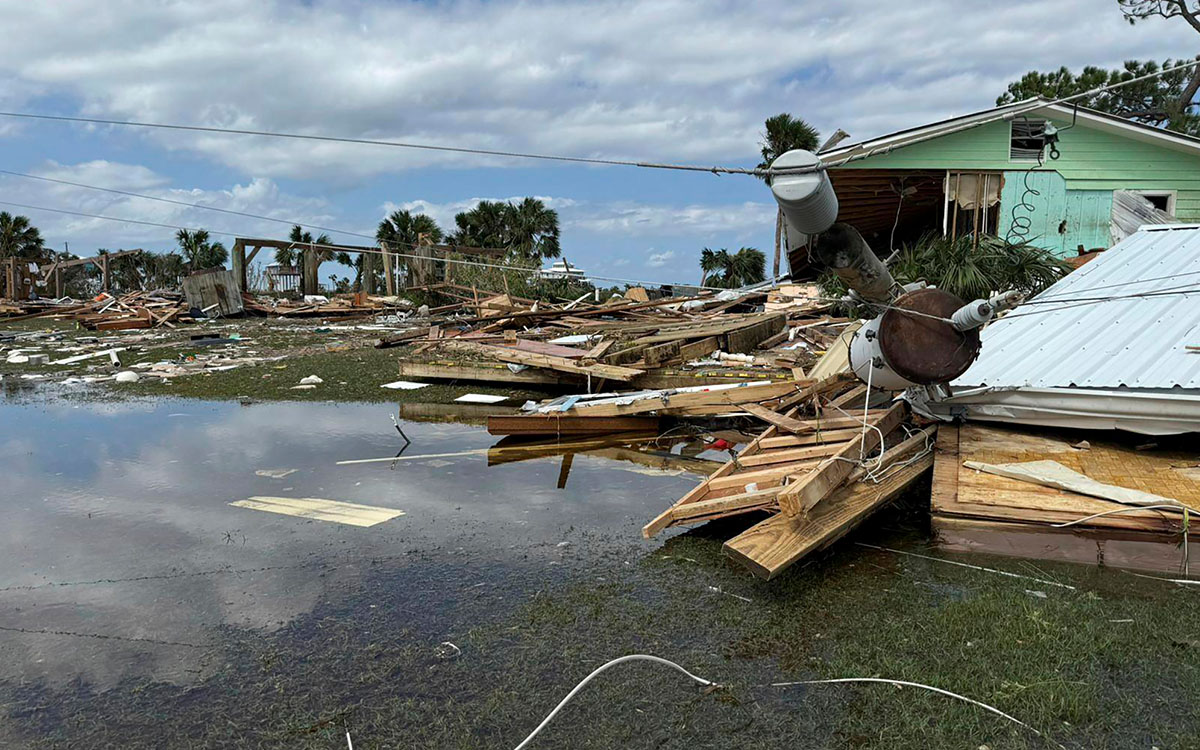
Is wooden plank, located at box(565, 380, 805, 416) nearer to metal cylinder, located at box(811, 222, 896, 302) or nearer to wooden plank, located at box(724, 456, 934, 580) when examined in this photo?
wooden plank, located at box(724, 456, 934, 580)

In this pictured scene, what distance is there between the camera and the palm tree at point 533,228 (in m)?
42.2

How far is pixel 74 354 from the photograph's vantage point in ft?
53.3

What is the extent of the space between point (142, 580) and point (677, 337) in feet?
28.2

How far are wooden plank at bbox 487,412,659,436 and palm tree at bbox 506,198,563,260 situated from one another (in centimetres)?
3411

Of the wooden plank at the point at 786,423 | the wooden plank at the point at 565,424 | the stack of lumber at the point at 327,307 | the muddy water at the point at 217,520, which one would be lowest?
the muddy water at the point at 217,520

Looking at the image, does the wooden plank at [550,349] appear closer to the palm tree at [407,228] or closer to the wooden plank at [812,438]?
the wooden plank at [812,438]

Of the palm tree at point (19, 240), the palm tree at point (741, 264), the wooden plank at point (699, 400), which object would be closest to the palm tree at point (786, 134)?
the palm tree at point (741, 264)

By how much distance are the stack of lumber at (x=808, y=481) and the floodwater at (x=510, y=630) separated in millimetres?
241

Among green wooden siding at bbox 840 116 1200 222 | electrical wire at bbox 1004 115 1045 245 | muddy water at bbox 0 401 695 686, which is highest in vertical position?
green wooden siding at bbox 840 116 1200 222

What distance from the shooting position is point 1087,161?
16047 millimetres

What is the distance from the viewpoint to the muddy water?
393 centimetres

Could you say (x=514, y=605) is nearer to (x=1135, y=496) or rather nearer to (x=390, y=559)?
(x=390, y=559)

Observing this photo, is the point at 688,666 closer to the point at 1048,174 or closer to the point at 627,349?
the point at 627,349

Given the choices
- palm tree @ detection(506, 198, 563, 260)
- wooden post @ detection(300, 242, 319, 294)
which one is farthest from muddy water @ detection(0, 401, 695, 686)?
palm tree @ detection(506, 198, 563, 260)
